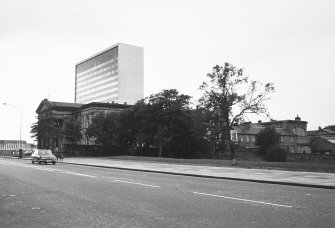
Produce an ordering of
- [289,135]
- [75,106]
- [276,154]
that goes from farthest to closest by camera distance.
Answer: [289,135], [75,106], [276,154]

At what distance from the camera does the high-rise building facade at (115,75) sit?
130625 millimetres

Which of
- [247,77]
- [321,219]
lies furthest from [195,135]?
[321,219]

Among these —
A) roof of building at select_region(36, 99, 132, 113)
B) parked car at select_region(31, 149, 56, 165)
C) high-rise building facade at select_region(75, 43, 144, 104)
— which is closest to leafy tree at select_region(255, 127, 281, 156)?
roof of building at select_region(36, 99, 132, 113)

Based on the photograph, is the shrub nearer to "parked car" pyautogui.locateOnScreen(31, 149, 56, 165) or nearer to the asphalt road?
"parked car" pyautogui.locateOnScreen(31, 149, 56, 165)

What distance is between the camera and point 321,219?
741cm

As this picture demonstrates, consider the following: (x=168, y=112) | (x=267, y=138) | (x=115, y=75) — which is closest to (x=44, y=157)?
(x=168, y=112)

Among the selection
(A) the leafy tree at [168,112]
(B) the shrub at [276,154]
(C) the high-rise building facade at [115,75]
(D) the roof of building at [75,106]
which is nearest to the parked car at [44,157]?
(A) the leafy tree at [168,112]

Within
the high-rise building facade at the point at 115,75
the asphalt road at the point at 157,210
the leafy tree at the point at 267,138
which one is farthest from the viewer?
the high-rise building facade at the point at 115,75

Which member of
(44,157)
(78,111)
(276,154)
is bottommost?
(276,154)

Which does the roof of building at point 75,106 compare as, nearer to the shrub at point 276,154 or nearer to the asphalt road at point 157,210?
the shrub at point 276,154

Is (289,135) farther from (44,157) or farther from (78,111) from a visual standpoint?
(44,157)

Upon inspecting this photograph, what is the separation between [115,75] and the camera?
131 metres

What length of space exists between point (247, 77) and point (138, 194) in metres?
53.8

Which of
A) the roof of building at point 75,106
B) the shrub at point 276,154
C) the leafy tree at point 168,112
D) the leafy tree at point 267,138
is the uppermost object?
the roof of building at point 75,106
